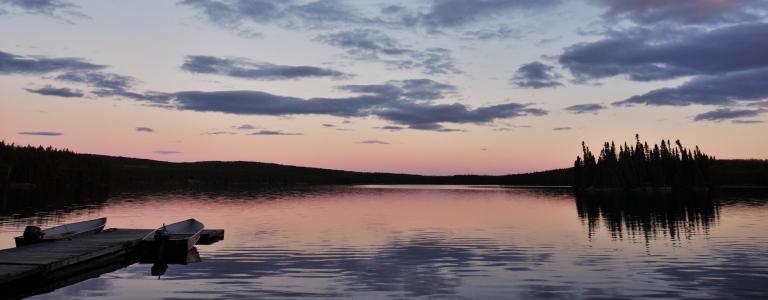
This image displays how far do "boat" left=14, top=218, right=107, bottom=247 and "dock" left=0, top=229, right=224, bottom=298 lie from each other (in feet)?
2.88

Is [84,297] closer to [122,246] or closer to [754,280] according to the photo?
[122,246]

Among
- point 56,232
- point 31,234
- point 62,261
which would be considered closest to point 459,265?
point 62,261

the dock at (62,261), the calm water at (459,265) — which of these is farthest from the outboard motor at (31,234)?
the calm water at (459,265)

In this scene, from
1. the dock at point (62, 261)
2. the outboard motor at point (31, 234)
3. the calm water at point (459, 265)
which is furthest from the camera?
the outboard motor at point (31, 234)

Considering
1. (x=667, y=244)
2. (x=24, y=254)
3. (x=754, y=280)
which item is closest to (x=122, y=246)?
(x=24, y=254)

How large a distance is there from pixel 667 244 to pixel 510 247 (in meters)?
13.4

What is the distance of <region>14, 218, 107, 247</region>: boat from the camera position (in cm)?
4056

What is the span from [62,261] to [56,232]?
15.2 meters

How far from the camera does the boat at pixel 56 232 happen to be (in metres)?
40.6

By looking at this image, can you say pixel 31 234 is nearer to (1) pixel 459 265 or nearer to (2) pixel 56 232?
(2) pixel 56 232

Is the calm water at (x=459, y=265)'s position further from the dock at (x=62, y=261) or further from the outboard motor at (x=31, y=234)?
the outboard motor at (x=31, y=234)

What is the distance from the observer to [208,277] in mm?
31844

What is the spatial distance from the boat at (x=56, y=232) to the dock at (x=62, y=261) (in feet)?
2.88

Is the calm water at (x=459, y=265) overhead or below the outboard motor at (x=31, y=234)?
below
